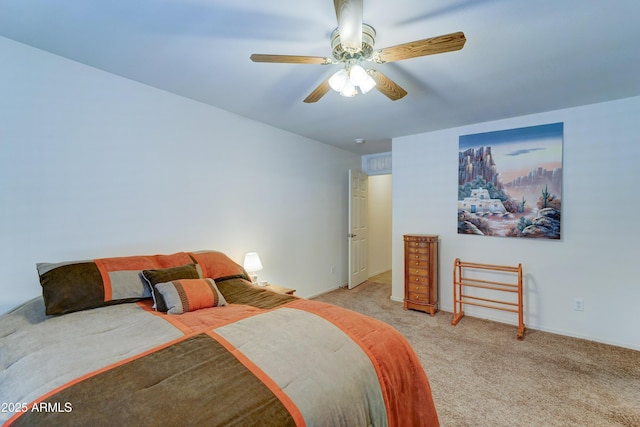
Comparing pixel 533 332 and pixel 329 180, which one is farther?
pixel 329 180

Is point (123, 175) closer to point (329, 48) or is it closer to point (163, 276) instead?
point (163, 276)

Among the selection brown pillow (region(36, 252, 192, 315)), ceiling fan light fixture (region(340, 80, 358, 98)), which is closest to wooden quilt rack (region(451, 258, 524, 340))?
ceiling fan light fixture (region(340, 80, 358, 98))

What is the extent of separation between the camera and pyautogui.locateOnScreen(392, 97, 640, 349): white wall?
8.98 feet

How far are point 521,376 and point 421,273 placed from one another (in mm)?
1519

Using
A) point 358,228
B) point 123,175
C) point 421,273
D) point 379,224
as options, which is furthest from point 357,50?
point 379,224

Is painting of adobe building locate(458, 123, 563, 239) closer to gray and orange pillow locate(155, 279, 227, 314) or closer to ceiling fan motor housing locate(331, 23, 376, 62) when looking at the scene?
ceiling fan motor housing locate(331, 23, 376, 62)

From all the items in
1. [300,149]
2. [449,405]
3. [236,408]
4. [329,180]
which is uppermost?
[300,149]

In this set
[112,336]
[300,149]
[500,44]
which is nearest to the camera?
[112,336]

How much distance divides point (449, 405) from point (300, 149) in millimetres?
3420

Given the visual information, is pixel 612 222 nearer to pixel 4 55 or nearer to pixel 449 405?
pixel 449 405

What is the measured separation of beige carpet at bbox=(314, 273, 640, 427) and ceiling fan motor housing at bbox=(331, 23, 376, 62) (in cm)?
241

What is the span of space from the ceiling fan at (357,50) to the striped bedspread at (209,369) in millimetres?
1414

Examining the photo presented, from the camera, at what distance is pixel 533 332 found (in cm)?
307

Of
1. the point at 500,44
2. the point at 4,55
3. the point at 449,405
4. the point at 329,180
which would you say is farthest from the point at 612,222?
the point at 4,55
